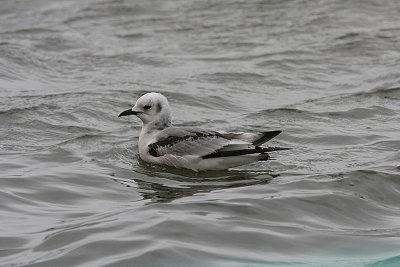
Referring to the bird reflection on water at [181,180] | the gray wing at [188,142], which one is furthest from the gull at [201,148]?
the bird reflection on water at [181,180]

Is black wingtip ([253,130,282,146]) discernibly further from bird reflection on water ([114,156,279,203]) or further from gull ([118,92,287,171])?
bird reflection on water ([114,156,279,203])

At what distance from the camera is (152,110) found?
10.9 meters

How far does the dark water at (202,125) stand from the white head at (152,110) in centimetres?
58

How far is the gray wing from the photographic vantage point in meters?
10.0

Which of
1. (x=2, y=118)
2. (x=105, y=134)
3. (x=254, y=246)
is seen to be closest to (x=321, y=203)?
(x=254, y=246)

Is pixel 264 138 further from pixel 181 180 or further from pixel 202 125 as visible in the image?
pixel 202 125

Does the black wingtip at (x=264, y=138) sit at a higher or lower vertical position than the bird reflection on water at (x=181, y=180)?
higher

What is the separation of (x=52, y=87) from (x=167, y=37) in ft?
18.4

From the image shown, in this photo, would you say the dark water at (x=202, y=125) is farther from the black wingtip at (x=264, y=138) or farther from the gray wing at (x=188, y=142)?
the black wingtip at (x=264, y=138)

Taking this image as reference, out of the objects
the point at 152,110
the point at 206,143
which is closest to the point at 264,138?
the point at 206,143

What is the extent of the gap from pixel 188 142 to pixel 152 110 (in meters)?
0.95

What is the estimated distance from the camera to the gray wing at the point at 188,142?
10000 millimetres

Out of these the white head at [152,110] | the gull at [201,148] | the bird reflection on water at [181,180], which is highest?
the white head at [152,110]

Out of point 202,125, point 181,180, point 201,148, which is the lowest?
point 202,125
